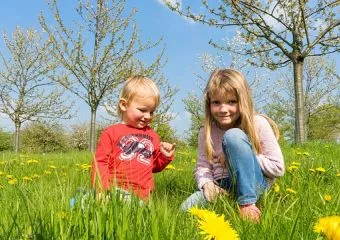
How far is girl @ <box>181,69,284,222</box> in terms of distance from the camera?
2742 mm

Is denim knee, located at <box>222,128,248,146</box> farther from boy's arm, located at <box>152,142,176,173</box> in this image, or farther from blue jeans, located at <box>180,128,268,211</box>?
boy's arm, located at <box>152,142,176,173</box>

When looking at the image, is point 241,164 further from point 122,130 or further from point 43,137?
point 43,137

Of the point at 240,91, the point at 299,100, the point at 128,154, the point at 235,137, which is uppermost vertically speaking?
the point at 299,100

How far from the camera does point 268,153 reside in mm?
2971

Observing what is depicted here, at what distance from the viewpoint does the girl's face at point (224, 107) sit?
2969mm

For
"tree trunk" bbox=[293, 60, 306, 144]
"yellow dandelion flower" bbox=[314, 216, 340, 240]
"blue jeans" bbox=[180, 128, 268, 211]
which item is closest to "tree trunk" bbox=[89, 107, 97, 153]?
"tree trunk" bbox=[293, 60, 306, 144]

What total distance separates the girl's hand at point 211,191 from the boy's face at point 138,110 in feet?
2.10

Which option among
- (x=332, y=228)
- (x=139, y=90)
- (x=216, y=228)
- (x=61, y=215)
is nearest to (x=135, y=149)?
(x=139, y=90)

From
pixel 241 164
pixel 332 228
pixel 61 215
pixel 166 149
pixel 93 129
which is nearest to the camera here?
pixel 332 228

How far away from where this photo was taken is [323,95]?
3397cm

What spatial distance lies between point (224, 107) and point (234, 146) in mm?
320

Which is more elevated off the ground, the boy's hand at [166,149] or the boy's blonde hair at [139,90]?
the boy's blonde hair at [139,90]

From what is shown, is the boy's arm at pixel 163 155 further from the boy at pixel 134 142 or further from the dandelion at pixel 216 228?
the dandelion at pixel 216 228

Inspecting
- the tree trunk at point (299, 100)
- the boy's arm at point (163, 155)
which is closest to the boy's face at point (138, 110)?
the boy's arm at point (163, 155)
